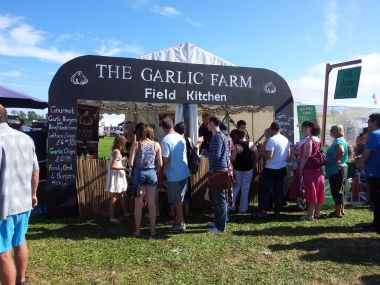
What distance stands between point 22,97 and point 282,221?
234 inches

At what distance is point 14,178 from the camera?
129 inches

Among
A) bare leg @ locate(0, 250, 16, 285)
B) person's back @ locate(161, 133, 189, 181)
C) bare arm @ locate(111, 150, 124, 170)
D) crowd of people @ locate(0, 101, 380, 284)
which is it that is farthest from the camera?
bare arm @ locate(111, 150, 124, 170)

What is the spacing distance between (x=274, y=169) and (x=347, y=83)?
325 centimetres

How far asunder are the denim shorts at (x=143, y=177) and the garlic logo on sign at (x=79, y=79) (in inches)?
91.3

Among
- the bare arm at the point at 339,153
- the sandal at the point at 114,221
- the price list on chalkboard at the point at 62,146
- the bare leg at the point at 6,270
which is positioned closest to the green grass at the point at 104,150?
the price list on chalkboard at the point at 62,146

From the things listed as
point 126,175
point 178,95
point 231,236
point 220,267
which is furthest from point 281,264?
point 178,95

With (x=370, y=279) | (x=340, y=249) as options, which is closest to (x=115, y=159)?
(x=340, y=249)

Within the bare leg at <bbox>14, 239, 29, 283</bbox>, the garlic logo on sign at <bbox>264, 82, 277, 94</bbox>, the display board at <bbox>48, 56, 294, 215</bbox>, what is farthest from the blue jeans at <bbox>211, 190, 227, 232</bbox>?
the garlic logo on sign at <bbox>264, 82, 277, 94</bbox>

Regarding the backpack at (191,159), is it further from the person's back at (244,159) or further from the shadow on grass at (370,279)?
the shadow on grass at (370,279)

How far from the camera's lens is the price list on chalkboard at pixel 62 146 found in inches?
267

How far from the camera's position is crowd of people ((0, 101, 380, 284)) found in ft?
10.8

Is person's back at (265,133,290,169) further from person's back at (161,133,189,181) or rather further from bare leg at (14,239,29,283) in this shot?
bare leg at (14,239,29,283)

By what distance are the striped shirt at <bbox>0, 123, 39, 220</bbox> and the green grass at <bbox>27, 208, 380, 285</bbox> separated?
1130mm

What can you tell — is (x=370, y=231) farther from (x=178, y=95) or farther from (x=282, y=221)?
(x=178, y=95)
